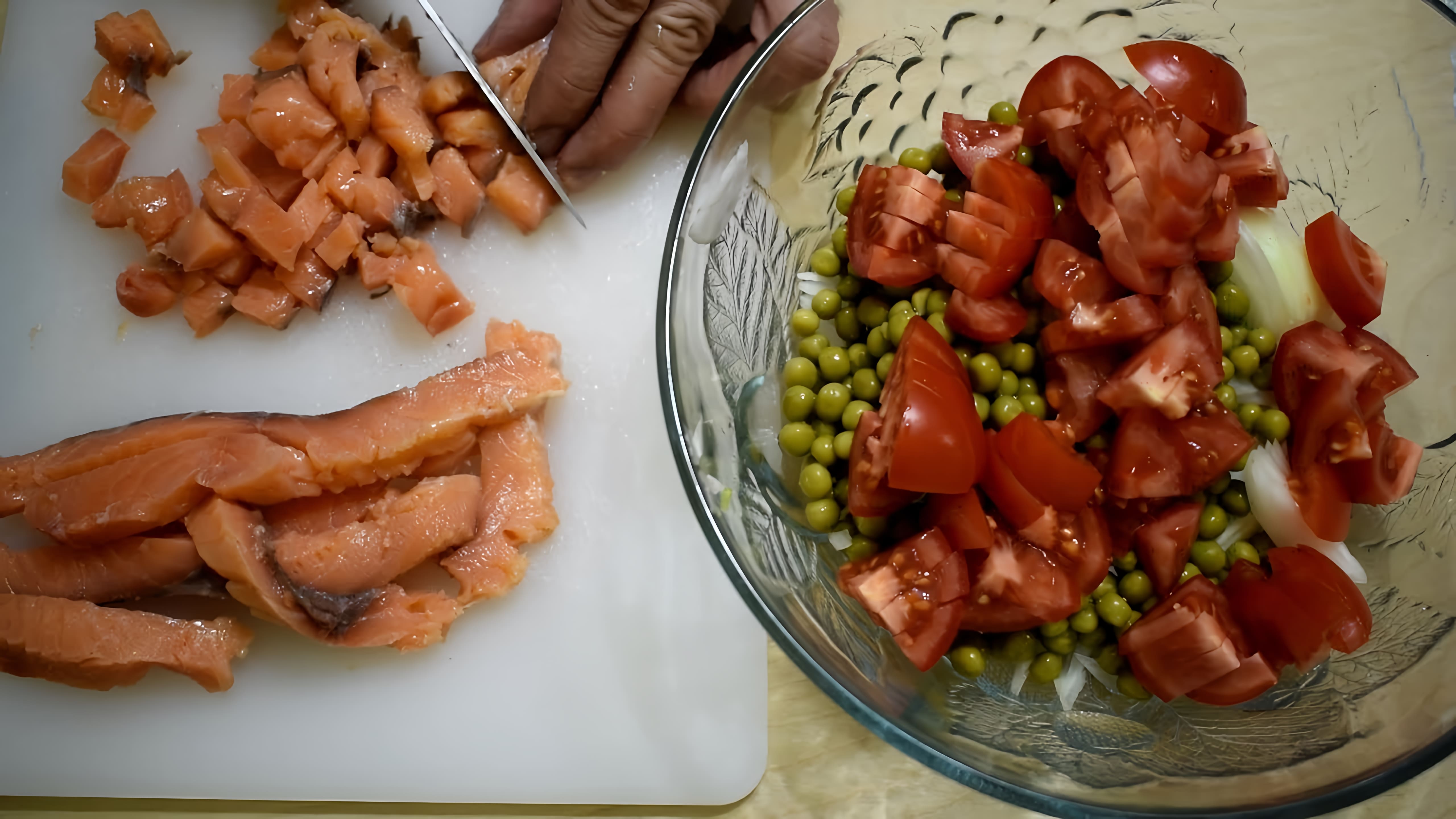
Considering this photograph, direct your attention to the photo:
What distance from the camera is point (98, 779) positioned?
197 cm

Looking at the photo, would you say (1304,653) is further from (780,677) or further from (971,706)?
(780,677)

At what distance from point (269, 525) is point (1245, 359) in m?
1.93

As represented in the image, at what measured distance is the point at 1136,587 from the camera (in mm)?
1556

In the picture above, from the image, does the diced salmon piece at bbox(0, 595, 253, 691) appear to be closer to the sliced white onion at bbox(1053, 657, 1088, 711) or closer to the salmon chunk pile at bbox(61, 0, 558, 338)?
the salmon chunk pile at bbox(61, 0, 558, 338)

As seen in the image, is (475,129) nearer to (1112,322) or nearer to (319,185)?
(319,185)

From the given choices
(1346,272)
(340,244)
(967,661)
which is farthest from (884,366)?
(340,244)

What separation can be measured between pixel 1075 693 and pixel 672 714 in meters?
0.80

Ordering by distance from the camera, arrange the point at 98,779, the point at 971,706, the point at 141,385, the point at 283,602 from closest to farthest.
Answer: the point at 971,706
the point at 283,602
the point at 98,779
the point at 141,385

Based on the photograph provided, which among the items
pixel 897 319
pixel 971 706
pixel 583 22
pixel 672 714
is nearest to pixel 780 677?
pixel 672 714

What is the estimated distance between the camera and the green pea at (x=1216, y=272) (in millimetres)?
1647

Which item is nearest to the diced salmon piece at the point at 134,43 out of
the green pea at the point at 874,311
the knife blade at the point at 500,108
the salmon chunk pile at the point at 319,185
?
the salmon chunk pile at the point at 319,185

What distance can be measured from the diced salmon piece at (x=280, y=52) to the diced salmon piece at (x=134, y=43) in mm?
218

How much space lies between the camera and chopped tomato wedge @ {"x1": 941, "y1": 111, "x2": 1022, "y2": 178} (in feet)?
5.48

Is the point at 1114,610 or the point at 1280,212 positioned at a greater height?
the point at 1280,212
